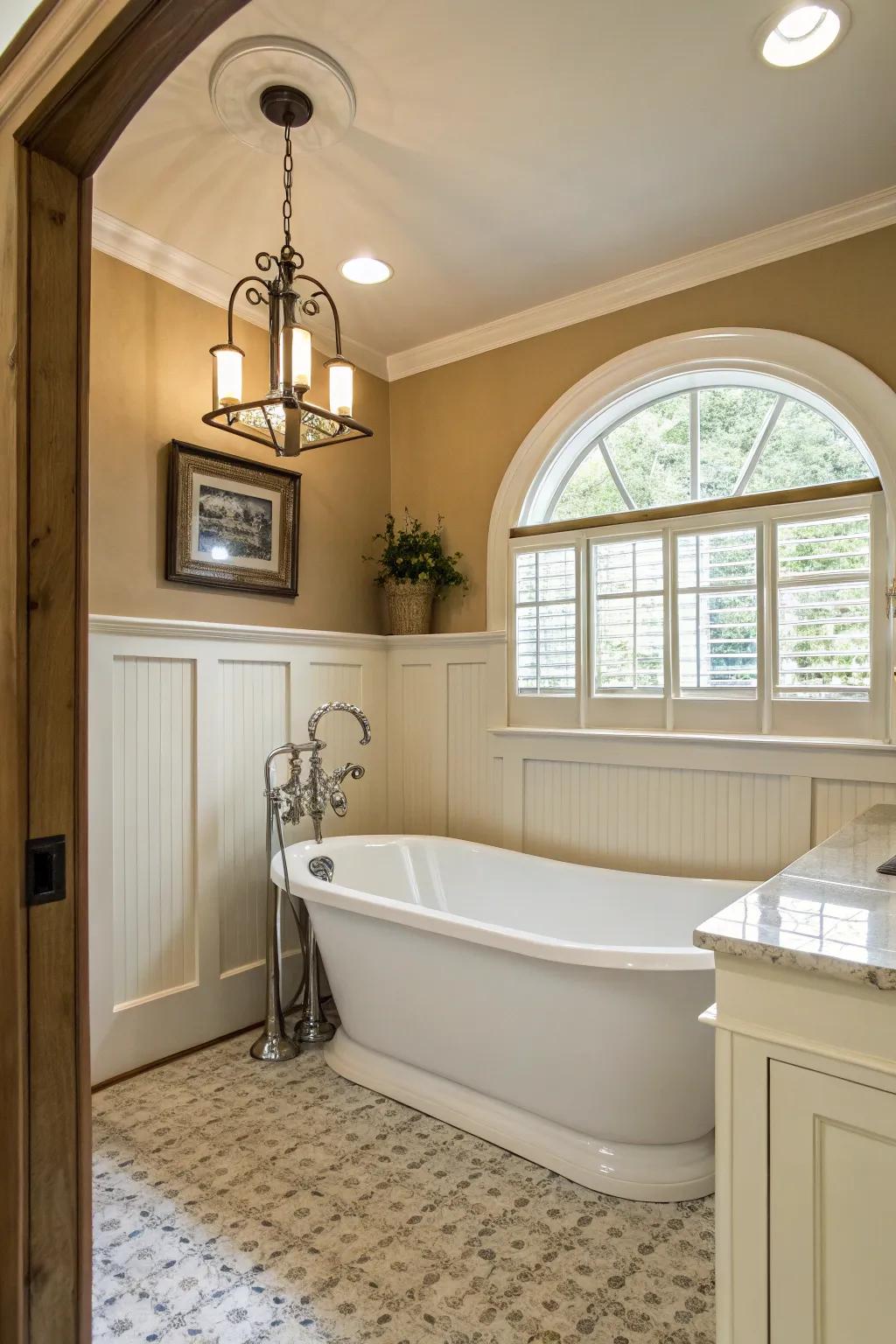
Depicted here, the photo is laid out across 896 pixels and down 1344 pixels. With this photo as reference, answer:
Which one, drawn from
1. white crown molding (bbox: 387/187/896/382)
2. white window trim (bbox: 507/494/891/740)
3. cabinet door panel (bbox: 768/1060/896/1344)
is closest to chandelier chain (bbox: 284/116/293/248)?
white crown molding (bbox: 387/187/896/382)

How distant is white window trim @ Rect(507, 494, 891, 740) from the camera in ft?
7.73

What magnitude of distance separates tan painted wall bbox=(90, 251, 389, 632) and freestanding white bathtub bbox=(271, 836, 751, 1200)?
37.8 inches

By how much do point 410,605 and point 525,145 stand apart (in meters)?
1.69

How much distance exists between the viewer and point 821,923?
1145mm

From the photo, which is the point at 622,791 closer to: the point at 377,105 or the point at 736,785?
the point at 736,785

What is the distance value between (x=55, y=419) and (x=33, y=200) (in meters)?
0.28

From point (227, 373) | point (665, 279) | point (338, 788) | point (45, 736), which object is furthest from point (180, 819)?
point (665, 279)

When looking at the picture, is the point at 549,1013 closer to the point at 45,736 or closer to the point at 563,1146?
the point at 563,1146

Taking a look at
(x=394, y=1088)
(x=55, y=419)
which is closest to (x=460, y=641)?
(x=394, y=1088)

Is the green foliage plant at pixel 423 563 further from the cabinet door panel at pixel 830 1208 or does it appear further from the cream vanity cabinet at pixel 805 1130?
the cabinet door panel at pixel 830 1208

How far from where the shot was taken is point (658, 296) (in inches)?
108

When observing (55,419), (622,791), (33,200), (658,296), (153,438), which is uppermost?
(658,296)

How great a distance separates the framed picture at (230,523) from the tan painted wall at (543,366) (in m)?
0.65

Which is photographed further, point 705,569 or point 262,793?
point 262,793
